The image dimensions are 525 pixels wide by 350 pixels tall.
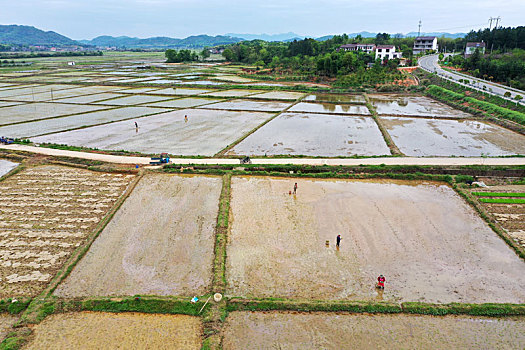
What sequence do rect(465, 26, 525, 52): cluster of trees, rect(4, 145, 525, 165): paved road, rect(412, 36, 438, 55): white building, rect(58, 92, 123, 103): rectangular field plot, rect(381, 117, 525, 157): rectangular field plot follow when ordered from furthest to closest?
rect(412, 36, 438, 55): white building < rect(465, 26, 525, 52): cluster of trees < rect(58, 92, 123, 103): rectangular field plot < rect(381, 117, 525, 157): rectangular field plot < rect(4, 145, 525, 165): paved road

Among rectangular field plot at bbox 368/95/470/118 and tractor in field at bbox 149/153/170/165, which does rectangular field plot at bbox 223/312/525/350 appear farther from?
rectangular field plot at bbox 368/95/470/118

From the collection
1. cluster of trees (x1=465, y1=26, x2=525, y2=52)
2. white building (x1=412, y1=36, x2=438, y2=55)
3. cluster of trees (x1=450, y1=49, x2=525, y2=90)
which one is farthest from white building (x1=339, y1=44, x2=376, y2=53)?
cluster of trees (x1=450, y1=49, x2=525, y2=90)

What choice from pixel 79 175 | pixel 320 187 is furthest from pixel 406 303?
pixel 79 175

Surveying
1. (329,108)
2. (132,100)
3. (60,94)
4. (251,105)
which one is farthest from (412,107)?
(60,94)

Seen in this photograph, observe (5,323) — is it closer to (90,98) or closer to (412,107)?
(90,98)

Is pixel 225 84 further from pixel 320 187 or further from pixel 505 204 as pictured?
pixel 505 204
